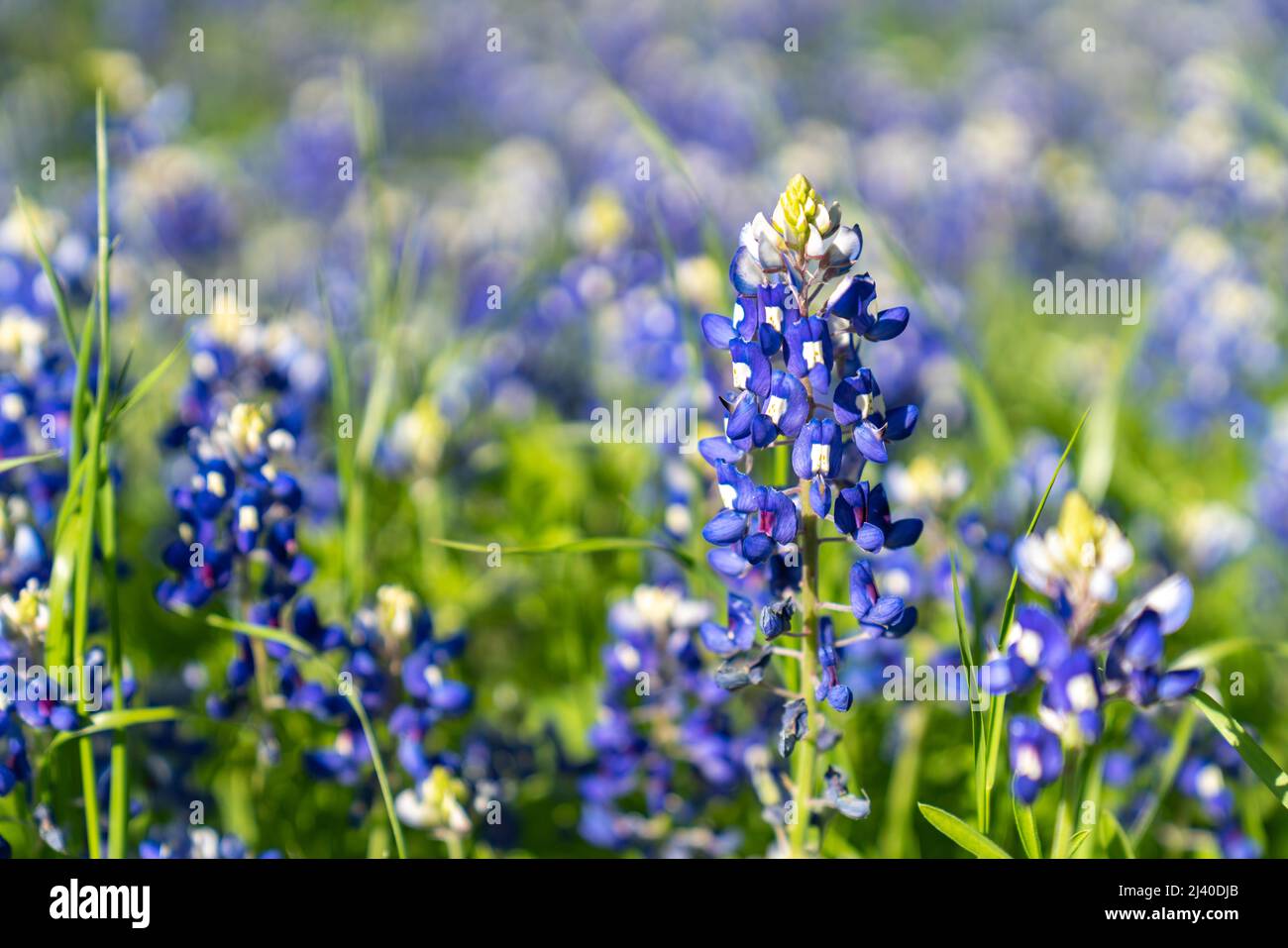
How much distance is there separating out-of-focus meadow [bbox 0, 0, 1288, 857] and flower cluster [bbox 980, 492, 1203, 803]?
1.9 inches

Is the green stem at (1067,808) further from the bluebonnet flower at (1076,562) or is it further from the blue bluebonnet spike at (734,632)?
the blue bluebonnet spike at (734,632)

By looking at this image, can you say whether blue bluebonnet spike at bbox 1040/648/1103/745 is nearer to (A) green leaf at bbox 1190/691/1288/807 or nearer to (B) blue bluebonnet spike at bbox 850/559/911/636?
(A) green leaf at bbox 1190/691/1288/807

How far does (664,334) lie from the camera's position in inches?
180

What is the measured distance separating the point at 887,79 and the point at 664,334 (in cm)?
714

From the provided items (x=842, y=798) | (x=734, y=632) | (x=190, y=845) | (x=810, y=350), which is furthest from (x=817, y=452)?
(x=190, y=845)

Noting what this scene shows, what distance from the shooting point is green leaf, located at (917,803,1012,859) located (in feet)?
6.88

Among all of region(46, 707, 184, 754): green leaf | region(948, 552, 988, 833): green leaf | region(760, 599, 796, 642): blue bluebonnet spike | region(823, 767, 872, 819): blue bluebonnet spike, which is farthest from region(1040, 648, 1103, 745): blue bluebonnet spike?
region(46, 707, 184, 754): green leaf

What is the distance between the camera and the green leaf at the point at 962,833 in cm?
210

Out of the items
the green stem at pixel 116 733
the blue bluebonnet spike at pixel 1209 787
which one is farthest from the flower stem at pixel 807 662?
the green stem at pixel 116 733

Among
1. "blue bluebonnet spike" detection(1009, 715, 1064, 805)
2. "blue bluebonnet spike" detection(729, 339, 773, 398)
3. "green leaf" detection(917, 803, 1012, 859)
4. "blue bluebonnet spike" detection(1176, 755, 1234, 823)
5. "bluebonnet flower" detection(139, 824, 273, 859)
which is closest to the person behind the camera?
"green leaf" detection(917, 803, 1012, 859)

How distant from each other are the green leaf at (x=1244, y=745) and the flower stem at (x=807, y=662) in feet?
2.12
